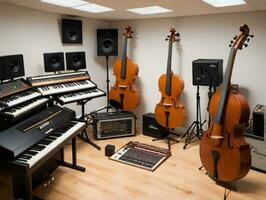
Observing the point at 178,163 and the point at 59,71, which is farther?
the point at 59,71

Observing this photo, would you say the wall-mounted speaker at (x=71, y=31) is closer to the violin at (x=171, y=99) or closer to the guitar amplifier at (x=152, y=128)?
the violin at (x=171, y=99)

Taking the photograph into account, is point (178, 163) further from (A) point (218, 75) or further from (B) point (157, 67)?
(B) point (157, 67)

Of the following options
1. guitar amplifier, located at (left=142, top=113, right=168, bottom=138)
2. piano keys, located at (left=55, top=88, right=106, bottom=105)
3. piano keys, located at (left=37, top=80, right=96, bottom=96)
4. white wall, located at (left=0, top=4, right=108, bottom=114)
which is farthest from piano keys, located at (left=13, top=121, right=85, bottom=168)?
guitar amplifier, located at (left=142, top=113, right=168, bottom=138)

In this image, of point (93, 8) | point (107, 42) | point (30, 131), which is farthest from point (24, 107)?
point (107, 42)

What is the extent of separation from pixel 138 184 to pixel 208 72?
1.58 m

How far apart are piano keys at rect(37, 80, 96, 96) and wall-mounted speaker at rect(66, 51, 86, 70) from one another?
10.2 inches

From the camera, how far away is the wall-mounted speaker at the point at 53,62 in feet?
10.8

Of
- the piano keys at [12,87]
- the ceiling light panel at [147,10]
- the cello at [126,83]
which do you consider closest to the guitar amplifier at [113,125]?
the cello at [126,83]

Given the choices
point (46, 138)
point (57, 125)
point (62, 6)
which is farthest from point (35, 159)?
point (62, 6)

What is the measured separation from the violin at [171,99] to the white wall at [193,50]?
1.54 feet

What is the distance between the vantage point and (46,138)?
2303 millimetres

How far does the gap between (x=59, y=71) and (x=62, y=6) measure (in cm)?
86

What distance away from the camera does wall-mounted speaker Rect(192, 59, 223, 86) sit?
3125 mm

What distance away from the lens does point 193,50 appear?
148 inches
